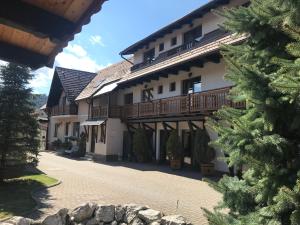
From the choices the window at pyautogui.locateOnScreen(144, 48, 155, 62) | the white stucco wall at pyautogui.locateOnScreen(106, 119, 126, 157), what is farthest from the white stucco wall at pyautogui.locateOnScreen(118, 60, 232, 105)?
the white stucco wall at pyautogui.locateOnScreen(106, 119, 126, 157)

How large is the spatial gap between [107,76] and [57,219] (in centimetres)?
2694

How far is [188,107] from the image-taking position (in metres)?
18.6

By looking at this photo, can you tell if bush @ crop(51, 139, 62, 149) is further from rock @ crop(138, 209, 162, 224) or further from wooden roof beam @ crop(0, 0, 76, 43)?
wooden roof beam @ crop(0, 0, 76, 43)

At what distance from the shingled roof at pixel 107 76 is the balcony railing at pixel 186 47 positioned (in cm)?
306

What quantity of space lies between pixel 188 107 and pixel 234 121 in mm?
14285

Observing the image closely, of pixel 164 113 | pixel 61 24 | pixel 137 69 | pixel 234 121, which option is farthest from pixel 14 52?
pixel 137 69

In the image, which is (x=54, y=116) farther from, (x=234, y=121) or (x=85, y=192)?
(x=234, y=121)

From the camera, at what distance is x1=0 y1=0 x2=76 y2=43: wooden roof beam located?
121 inches

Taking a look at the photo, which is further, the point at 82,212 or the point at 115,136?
the point at 115,136

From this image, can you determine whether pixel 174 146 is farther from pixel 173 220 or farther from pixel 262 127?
pixel 262 127

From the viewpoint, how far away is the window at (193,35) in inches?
863

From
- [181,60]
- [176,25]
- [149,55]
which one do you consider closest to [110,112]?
[149,55]

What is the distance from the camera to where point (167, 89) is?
23297 millimetres

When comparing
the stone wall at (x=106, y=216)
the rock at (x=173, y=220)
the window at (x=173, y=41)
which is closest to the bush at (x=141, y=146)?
the window at (x=173, y=41)
